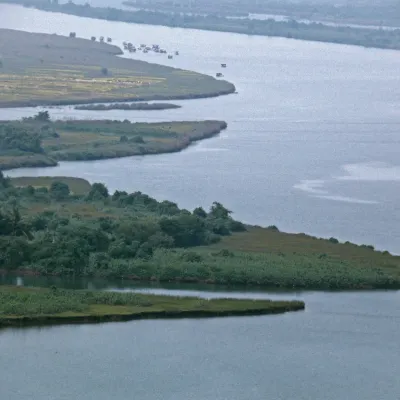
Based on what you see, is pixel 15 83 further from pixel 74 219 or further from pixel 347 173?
pixel 74 219

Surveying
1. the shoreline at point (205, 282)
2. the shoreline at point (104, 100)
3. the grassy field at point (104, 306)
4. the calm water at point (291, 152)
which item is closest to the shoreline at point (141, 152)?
the calm water at point (291, 152)

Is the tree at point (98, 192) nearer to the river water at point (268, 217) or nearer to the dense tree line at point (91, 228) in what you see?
the dense tree line at point (91, 228)

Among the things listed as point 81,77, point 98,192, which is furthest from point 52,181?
point 81,77

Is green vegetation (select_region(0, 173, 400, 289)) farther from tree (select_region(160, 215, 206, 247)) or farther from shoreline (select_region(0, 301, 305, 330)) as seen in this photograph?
shoreline (select_region(0, 301, 305, 330))

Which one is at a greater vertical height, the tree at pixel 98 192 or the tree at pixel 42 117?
the tree at pixel 98 192

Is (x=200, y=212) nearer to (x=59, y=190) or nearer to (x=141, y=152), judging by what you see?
(x=59, y=190)

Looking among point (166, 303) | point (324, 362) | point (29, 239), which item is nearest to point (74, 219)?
point (29, 239)
